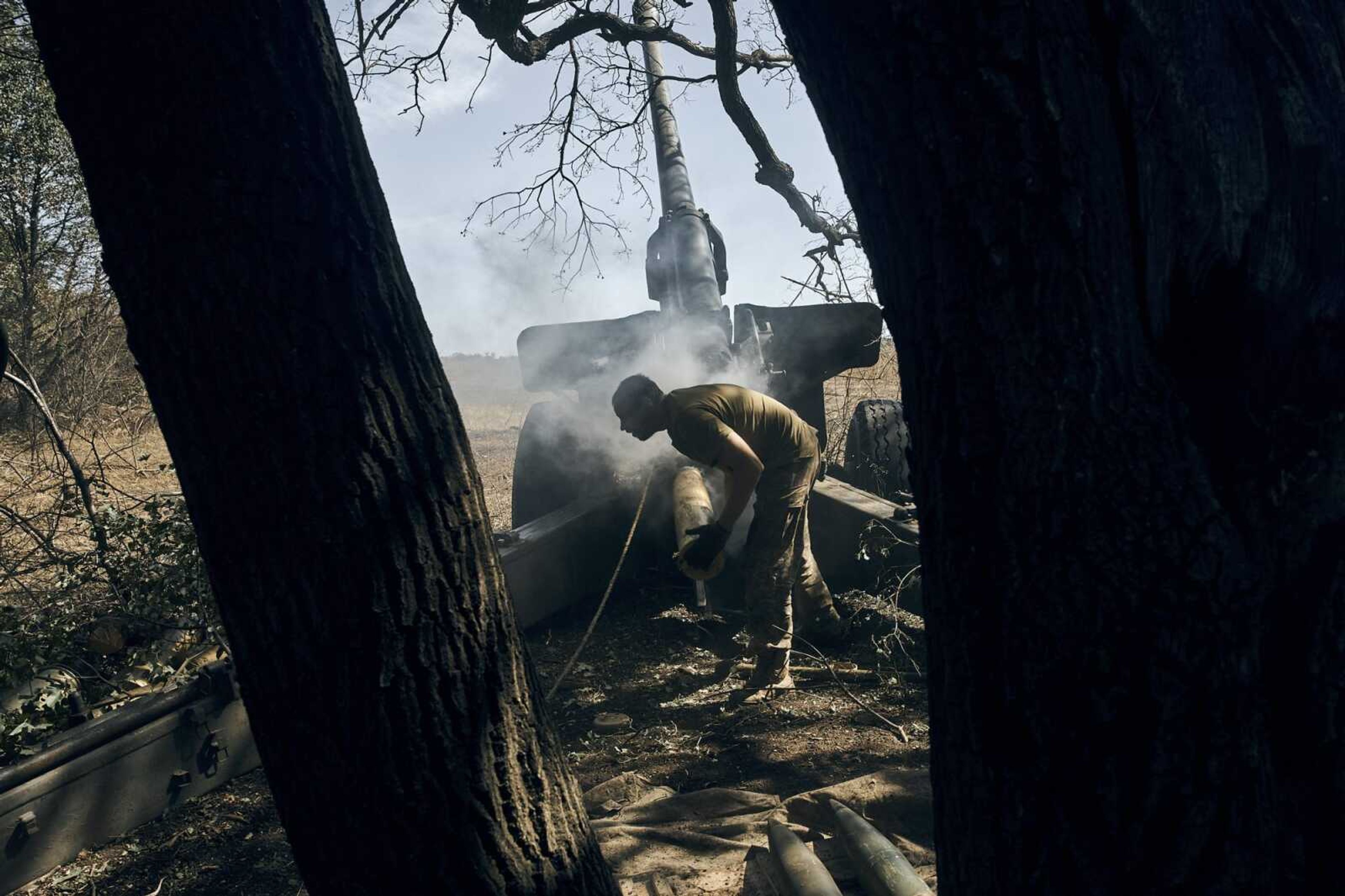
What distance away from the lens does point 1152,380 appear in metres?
1.15

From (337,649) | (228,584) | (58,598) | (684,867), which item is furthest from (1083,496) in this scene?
(58,598)

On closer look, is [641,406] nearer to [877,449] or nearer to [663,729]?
[663,729]

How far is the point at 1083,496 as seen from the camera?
114cm

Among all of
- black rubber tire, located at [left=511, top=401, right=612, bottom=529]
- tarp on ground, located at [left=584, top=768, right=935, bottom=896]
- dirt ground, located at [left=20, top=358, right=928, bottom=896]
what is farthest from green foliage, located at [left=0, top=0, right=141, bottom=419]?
tarp on ground, located at [left=584, top=768, right=935, bottom=896]

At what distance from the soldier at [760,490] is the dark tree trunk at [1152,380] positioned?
408 centimetres

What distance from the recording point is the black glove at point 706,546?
5.57m

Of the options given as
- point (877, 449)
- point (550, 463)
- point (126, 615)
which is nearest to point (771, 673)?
point (550, 463)

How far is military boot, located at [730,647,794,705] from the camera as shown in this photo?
18.0 feet

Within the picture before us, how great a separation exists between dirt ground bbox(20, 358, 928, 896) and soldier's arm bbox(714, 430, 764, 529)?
3.70ft

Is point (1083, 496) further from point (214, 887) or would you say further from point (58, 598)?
point (58, 598)

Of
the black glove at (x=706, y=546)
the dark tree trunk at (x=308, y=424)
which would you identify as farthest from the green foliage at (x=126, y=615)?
the dark tree trunk at (x=308, y=424)

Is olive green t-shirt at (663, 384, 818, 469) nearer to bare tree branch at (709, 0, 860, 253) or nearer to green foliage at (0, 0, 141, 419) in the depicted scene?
bare tree branch at (709, 0, 860, 253)

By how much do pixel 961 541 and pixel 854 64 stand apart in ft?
2.10

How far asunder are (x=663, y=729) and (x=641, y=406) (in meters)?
1.84
